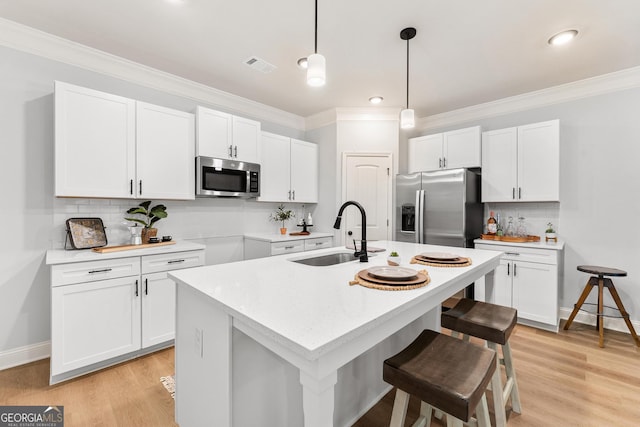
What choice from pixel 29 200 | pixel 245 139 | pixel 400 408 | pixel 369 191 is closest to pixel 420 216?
pixel 369 191

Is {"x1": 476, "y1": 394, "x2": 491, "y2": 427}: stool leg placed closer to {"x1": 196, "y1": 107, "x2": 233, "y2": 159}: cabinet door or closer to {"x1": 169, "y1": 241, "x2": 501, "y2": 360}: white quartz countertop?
{"x1": 169, "y1": 241, "x2": 501, "y2": 360}: white quartz countertop

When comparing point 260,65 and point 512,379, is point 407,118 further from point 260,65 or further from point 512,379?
point 512,379

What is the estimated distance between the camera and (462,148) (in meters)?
3.73

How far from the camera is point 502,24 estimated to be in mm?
2205

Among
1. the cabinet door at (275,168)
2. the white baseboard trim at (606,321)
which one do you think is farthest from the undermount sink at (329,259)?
the white baseboard trim at (606,321)

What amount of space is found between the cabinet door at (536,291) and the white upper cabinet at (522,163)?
794 millimetres

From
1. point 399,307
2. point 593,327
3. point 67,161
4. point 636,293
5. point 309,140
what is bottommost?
point 593,327

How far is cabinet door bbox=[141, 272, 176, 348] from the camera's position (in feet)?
7.89

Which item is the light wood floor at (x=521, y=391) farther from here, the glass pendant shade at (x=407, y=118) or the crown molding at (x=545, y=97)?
the crown molding at (x=545, y=97)

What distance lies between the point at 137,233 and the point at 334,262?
1978mm

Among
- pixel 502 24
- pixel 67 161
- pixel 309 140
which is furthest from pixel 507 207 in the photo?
pixel 67 161

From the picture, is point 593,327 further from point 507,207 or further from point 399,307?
point 399,307

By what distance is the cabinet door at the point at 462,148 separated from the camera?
3.63m

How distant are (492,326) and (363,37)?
7.60ft
